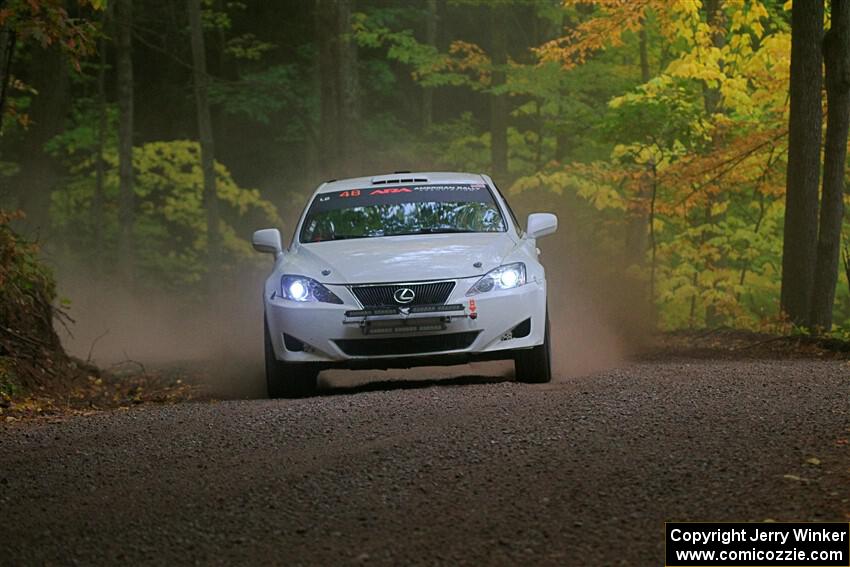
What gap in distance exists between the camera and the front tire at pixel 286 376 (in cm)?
1078

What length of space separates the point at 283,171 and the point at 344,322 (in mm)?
32293

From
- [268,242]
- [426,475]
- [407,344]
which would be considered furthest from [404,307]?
[426,475]

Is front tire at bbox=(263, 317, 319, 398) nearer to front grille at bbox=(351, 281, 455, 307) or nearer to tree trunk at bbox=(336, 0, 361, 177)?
front grille at bbox=(351, 281, 455, 307)

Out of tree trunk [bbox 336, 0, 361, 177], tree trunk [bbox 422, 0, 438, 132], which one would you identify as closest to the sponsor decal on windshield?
tree trunk [bbox 336, 0, 361, 177]

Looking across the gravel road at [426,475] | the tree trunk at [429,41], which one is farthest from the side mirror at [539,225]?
the tree trunk at [429,41]

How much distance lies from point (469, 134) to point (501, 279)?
3030 centimetres

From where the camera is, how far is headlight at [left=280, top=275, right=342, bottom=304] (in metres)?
10.5

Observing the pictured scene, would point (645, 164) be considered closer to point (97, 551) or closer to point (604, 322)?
point (604, 322)

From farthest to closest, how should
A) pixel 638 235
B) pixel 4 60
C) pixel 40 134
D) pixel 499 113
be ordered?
1. pixel 499 113
2. pixel 638 235
3. pixel 40 134
4. pixel 4 60

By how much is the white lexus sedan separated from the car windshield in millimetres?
423

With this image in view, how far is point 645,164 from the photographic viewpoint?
24.2 metres

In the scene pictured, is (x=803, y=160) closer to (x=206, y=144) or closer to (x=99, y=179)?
(x=206, y=144)

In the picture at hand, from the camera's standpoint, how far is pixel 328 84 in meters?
30.3

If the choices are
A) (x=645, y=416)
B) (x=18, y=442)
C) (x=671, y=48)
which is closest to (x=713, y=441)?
(x=645, y=416)
